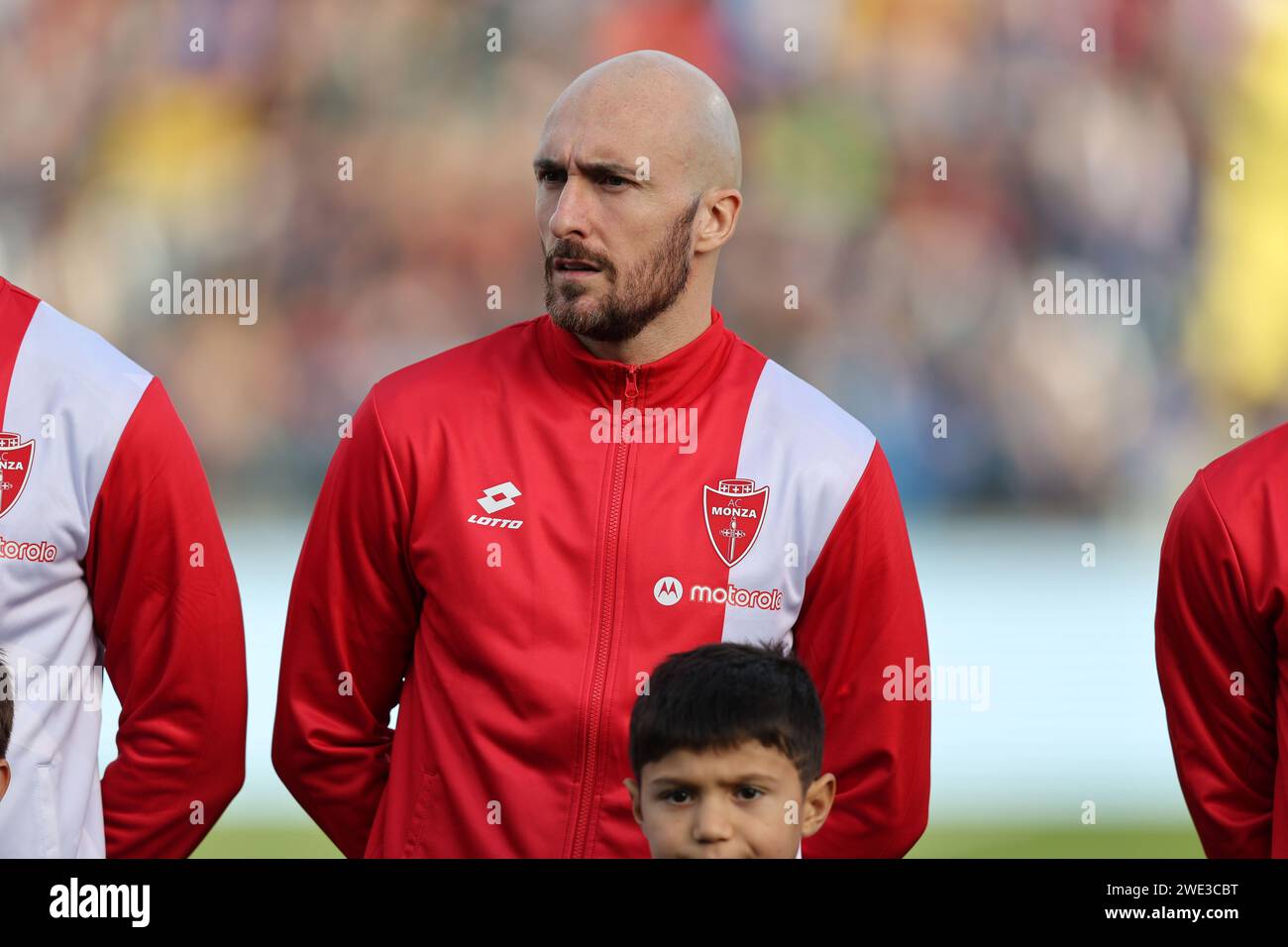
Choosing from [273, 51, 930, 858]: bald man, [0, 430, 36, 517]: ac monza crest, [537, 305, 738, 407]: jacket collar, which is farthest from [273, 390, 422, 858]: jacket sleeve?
[0, 430, 36, 517]: ac monza crest

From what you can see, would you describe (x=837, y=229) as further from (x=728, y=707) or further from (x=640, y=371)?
(x=728, y=707)

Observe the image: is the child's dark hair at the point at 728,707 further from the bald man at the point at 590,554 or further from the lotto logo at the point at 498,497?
the lotto logo at the point at 498,497

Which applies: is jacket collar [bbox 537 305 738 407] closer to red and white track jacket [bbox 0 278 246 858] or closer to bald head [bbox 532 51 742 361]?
bald head [bbox 532 51 742 361]

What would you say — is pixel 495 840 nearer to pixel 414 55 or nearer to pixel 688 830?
pixel 688 830

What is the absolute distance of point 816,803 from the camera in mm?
2078

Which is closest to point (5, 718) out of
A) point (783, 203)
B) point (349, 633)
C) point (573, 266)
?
point (349, 633)

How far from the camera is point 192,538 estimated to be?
2.23 meters

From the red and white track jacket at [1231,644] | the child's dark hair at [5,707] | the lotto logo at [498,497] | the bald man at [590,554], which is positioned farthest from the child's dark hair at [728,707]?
the child's dark hair at [5,707]

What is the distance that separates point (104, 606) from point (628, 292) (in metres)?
0.74

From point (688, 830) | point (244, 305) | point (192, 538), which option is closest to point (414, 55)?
point (244, 305)

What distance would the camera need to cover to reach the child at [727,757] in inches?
76.5

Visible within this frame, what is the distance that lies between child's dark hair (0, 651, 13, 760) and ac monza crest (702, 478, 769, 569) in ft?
2.73

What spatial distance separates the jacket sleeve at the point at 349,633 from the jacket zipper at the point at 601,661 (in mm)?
253

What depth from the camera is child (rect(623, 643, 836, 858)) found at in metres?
1.94
